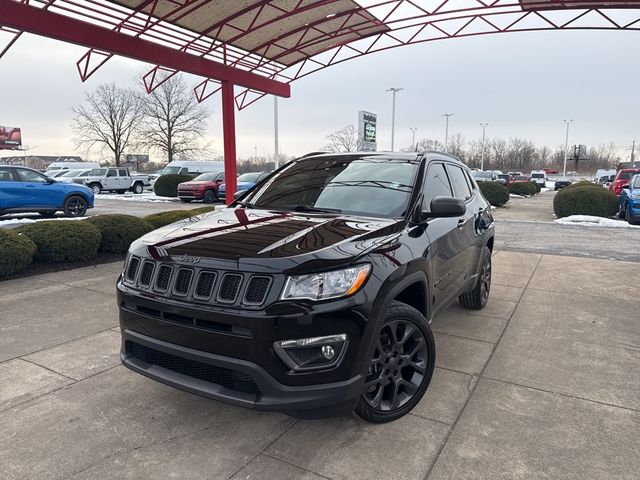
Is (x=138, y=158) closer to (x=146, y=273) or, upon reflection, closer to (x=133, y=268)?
(x=133, y=268)

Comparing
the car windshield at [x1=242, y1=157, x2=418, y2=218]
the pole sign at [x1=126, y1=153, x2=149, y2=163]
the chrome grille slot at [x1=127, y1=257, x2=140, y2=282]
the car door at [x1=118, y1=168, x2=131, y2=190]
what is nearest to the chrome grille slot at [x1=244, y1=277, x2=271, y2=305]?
the chrome grille slot at [x1=127, y1=257, x2=140, y2=282]

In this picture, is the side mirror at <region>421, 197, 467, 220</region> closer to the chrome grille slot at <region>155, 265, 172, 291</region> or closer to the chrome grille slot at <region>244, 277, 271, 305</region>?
the chrome grille slot at <region>244, 277, 271, 305</region>

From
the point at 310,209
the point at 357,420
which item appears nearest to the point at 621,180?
the point at 310,209

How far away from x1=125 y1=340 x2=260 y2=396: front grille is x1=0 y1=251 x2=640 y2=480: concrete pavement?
1.45ft

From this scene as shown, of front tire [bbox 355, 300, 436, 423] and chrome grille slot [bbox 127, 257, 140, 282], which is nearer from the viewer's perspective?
front tire [bbox 355, 300, 436, 423]

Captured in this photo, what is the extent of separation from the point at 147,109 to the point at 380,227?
2006 inches

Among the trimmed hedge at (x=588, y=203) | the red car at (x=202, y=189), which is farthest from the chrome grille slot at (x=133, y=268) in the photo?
the red car at (x=202, y=189)

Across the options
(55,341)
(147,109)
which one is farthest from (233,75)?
(147,109)

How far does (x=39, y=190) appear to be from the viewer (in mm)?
13203

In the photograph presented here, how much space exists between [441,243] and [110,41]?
9.92 meters

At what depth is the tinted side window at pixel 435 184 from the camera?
3664 mm

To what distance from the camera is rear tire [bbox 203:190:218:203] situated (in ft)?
71.8

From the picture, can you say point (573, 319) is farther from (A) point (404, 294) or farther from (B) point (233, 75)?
(B) point (233, 75)

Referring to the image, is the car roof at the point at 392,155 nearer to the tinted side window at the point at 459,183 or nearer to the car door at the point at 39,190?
the tinted side window at the point at 459,183
